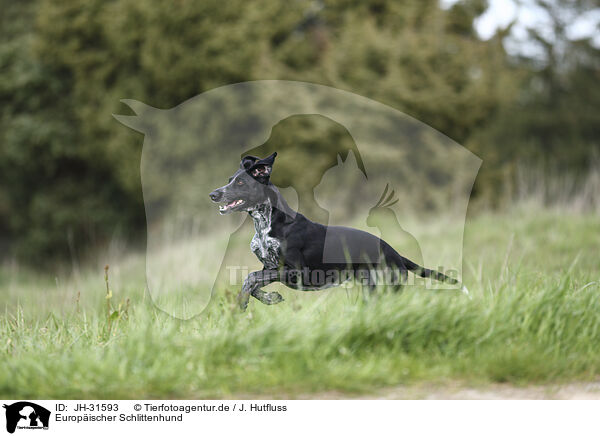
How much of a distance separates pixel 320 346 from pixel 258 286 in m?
0.57

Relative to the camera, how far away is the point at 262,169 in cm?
308

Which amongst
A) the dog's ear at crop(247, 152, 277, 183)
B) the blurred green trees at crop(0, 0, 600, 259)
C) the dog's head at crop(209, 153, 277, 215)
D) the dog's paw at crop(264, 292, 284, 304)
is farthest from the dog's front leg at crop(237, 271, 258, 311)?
the blurred green trees at crop(0, 0, 600, 259)

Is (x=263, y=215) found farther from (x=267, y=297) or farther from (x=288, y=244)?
(x=267, y=297)

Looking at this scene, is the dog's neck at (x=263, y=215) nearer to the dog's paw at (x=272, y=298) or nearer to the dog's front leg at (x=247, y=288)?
the dog's front leg at (x=247, y=288)

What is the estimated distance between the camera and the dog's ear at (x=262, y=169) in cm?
304

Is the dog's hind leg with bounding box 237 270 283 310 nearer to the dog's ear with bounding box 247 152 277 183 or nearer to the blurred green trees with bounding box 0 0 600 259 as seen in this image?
the dog's ear with bounding box 247 152 277 183

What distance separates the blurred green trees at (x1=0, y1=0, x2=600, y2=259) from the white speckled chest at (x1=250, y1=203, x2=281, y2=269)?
10497 mm

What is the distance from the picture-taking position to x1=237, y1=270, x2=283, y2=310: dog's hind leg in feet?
10.4
